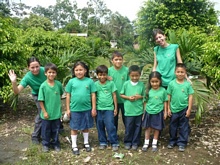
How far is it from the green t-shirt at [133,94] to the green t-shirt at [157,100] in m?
0.13

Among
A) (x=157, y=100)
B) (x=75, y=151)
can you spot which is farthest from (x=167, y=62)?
(x=75, y=151)

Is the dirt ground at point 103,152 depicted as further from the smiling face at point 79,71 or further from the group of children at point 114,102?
the smiling face at point 79,71

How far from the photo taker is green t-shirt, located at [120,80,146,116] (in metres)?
3.67

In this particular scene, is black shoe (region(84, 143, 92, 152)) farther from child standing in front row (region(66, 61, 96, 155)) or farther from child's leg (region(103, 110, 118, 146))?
child's leg (region(103, 110, 118, 146))

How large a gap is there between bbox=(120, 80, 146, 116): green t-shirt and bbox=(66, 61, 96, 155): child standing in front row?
0.48 meters

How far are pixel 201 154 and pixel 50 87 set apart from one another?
8.09 feet

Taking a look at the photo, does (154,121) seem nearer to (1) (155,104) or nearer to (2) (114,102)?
(1) (155,104)

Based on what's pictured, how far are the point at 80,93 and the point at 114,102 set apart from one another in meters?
0.55

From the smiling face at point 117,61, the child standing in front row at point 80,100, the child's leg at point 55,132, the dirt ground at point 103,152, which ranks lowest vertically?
the dirt ground at point 103,152

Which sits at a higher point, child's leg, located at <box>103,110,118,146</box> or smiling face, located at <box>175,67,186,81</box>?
smiling face, located at <box>175,67,186,81</box>

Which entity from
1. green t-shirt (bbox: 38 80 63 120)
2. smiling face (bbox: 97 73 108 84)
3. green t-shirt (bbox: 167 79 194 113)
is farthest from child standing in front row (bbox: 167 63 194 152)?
green t-shirt (bbox: 38 80 63 120)

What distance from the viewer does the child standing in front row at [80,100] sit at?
3605mm

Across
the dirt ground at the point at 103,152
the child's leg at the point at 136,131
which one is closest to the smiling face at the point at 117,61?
the child's leg at the point at 136,131

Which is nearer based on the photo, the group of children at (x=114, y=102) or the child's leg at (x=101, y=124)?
the group of children at (x=114, y=102)
